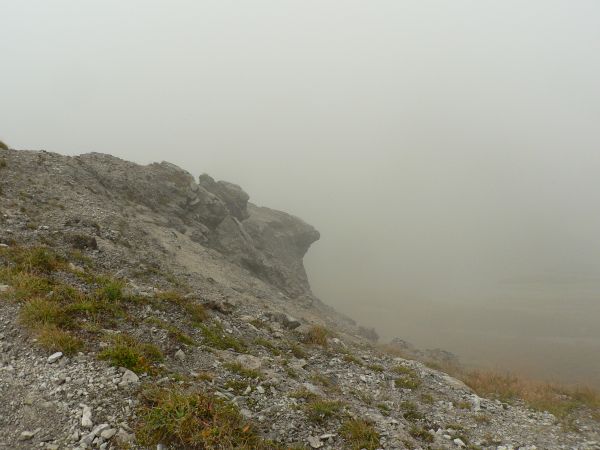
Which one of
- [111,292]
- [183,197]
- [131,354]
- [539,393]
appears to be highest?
[183,197]

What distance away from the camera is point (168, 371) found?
13805mm

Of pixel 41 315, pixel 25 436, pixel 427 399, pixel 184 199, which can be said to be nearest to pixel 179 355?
pixel 41 315

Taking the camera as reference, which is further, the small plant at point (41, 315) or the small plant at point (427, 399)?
the small plant at point (427, 399)

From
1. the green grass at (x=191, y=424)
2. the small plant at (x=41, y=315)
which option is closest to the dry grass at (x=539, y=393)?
the green grass at (x=191, y=424)

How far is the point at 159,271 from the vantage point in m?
27.5

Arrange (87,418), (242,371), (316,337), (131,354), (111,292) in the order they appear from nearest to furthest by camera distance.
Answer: (87,418) < (131,354) < (242,371) < (111,292) < (316,337)

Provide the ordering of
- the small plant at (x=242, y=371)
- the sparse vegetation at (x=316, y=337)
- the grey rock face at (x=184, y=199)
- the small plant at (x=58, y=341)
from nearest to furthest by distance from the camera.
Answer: the small plant at (x=58, y=341) < the small plant at (x=242, y=371) < the sparse vegetation at (x=316, y=337) < the grey rock face at (x=184, y=199)

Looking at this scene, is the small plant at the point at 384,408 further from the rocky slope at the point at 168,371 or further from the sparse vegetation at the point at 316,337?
the sparse vegetation at the point at 316,337

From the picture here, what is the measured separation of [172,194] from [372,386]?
3925 centimetres

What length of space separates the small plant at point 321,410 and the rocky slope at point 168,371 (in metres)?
0.05

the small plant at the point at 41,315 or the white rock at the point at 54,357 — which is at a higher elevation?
the small plant at the point at 41,315

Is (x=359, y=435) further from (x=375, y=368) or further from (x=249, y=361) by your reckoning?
(x=375, y=368)

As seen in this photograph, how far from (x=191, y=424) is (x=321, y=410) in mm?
5153

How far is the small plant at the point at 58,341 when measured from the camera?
42.7ft
